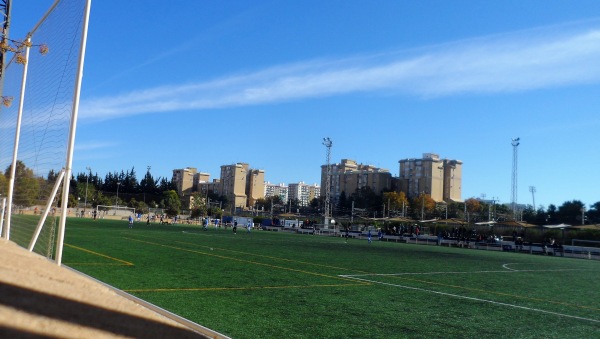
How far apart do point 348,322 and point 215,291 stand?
3188 millimetres

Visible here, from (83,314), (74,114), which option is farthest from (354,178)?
(83,314)

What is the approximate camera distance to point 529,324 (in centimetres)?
804

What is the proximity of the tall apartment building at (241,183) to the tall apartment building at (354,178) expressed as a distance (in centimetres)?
2995

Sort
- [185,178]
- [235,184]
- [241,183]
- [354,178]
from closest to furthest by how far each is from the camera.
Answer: [354,178] → [235,184] → [241,183] → [185,178]

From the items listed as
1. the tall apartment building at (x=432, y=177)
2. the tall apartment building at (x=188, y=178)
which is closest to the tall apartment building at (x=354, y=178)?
the tall apartment building at (x=432, y=177)

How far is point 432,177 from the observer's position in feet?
465

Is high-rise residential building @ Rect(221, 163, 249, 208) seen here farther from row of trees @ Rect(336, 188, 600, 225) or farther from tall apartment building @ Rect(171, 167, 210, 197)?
row of trees @ Rect(336, 188, 600, 225)

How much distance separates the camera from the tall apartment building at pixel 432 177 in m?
142

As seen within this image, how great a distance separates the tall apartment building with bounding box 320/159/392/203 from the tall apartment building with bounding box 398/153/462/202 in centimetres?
574

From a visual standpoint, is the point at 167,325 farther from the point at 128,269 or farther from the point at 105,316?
the point at 128,269

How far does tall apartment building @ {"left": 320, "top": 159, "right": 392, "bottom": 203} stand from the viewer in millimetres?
149750

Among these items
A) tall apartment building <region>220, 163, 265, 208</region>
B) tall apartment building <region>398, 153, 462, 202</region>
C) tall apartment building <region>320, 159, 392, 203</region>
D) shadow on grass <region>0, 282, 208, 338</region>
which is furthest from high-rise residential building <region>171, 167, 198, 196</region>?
shadow on grass <region>0, 282, 208, 338</region>

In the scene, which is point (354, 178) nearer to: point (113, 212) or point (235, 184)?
point (235, 184)

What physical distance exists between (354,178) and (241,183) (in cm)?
4245
